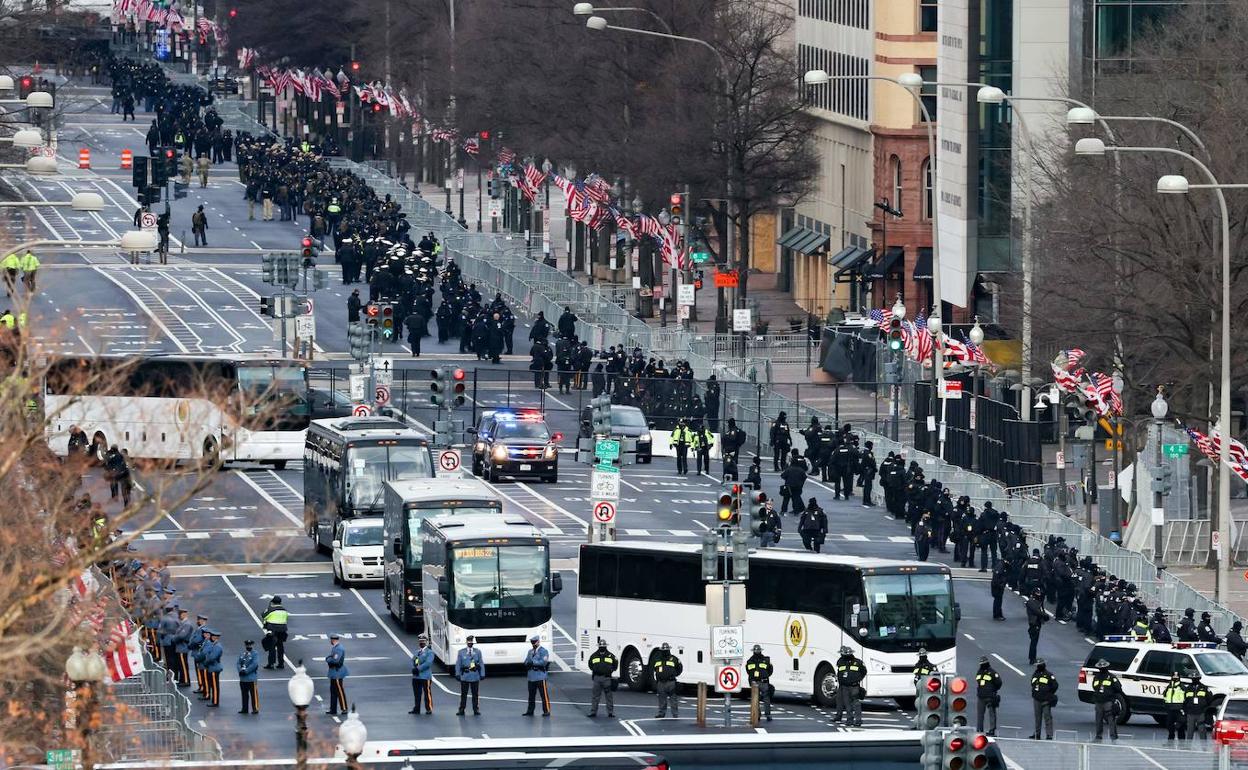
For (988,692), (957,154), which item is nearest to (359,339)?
(957,154)

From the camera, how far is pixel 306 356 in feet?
298

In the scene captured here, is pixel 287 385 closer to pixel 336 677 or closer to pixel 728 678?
pixel 336 677

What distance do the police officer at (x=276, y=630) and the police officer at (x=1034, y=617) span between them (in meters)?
12.5

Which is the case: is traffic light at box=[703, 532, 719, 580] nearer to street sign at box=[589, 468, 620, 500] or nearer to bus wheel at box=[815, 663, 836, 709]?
bus wheel at box=[815, 663, 836, 709]

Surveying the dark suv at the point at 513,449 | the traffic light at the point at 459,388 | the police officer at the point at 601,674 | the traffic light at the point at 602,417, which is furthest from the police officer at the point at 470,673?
the traffic light at the point at 459,388

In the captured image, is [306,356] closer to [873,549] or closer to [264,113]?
[873,549]

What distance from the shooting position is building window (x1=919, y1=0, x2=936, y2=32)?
112 metres

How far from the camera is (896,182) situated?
11294 centimetres

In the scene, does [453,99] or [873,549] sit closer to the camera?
[873,549]

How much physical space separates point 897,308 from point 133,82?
96826 millimetres

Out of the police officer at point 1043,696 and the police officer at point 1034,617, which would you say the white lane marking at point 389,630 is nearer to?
the police officer at point 1034,617

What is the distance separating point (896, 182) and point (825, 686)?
62.4 metres

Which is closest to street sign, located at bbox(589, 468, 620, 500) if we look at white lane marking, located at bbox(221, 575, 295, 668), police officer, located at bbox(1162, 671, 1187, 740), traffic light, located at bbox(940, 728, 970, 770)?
white lane marking, located at bbox(221, 575, 295, 668)

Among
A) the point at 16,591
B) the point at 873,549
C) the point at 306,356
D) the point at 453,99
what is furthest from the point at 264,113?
the point at 16,591
